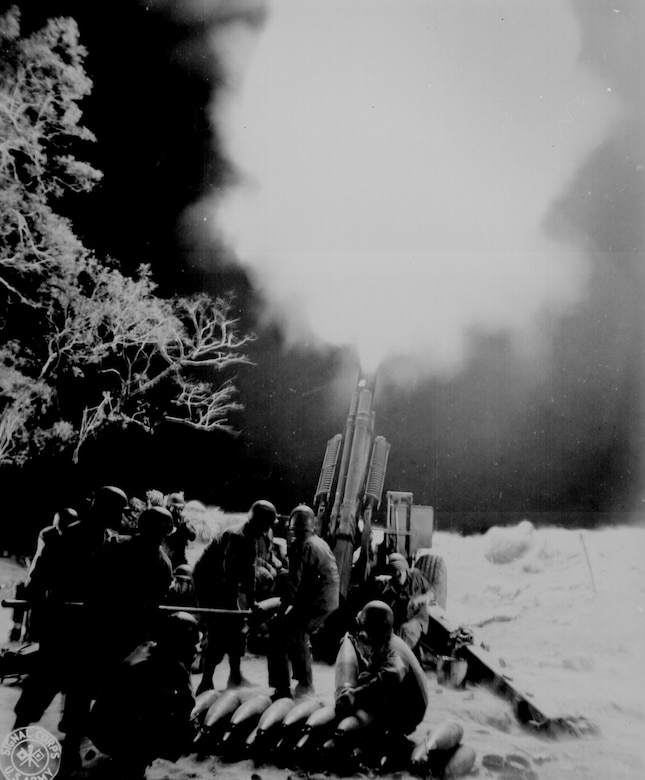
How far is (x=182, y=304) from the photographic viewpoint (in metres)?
4.05

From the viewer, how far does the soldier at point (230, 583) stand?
3279 millimetres

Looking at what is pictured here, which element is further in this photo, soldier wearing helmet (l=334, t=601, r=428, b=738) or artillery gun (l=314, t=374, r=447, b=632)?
artillery gun (l=314, t=374, r=447, b=632)

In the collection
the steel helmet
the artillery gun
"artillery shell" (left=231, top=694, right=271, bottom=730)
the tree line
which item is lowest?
"artillery shell" (left=231, top=694, right=271, bottom=730)

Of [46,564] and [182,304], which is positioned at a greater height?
[182,304]

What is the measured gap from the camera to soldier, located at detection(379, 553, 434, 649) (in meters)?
3.49

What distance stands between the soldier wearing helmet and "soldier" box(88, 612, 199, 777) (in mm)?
1013

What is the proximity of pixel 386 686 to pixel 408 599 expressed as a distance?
2.52 ft

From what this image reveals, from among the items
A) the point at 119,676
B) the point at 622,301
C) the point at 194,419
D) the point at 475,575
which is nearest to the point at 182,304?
the point at 194,419

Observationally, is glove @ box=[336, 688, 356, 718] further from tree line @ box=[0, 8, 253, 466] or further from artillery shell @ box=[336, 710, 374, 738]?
tree line @ box=[0, 8, 253, 466]

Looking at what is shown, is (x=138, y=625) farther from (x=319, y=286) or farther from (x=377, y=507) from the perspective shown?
(x=319, y=286)

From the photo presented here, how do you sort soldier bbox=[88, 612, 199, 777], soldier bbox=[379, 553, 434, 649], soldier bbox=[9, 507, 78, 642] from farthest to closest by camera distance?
soldier bbox=[379, 553, 434, 649] → soldier bbox=[9, 507, 78, 642] → soldier bbox=[88, 612, 199, 777]

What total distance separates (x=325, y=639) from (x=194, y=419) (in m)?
2.00

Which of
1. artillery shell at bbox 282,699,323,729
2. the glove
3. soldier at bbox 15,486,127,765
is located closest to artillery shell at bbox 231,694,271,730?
artillery shell at bbox 282,699,323,729

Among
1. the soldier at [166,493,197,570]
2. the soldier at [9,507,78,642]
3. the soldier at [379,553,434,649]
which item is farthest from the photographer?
the soldier at [166,493,197,570]
